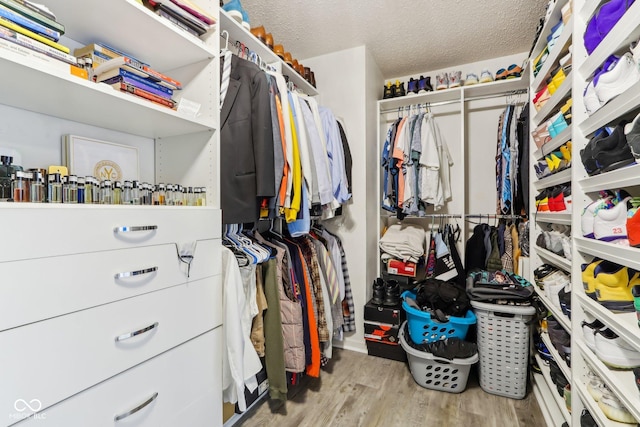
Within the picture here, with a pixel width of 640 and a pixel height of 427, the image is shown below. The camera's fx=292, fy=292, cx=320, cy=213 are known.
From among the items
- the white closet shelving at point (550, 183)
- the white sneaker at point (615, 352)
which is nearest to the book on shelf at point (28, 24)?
the white closet shelving at point (550, 183)

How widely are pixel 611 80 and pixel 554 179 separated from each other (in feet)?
1.98

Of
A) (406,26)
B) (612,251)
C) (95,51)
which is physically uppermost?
(406,26)

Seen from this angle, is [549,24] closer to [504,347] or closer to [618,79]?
[618,79]

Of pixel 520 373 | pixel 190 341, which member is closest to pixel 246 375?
pixel 190 341

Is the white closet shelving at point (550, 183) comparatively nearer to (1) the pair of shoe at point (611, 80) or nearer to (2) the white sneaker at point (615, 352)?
(1) the pair of shoe at point (611, 80)

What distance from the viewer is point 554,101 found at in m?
1.36

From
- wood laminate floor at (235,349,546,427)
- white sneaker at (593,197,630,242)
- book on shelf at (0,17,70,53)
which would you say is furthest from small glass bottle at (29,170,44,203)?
white sneaker at (593,197,630,242)

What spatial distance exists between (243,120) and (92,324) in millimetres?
925

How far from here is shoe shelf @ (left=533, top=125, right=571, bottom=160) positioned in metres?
1.19

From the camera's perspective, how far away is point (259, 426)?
4.89 ft

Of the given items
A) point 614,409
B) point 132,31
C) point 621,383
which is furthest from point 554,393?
point 132,31

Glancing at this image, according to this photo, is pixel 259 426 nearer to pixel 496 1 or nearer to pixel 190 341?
pixel 190 341

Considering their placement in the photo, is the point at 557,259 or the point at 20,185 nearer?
the point at 20,185

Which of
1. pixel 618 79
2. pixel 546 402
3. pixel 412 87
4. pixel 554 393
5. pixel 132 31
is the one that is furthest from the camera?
pixel 412 87
